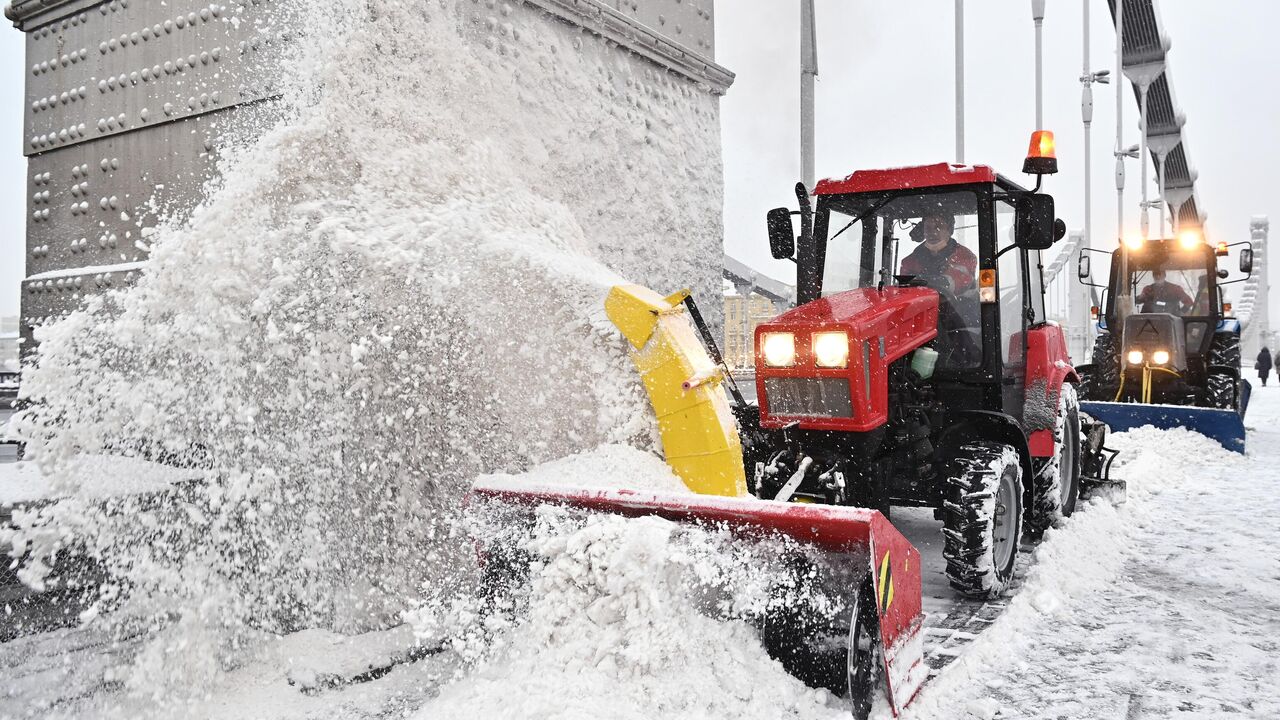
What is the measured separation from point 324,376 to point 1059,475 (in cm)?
450

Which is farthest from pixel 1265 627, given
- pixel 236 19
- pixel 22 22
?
pixel 22 22

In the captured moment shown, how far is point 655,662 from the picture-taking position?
278cm

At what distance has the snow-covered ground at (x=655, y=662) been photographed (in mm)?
2811

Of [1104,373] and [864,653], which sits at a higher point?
[1104,373]

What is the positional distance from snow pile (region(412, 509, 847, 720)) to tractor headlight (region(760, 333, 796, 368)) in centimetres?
138

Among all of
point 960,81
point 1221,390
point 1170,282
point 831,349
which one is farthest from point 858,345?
point 960,81

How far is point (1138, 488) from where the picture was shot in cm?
765

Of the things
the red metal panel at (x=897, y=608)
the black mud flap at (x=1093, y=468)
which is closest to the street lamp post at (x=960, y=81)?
the black mud flap at (x=1093, y=468)

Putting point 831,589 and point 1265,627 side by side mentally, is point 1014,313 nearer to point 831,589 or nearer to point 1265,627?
point 1265,627

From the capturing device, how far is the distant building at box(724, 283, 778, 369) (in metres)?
7.92

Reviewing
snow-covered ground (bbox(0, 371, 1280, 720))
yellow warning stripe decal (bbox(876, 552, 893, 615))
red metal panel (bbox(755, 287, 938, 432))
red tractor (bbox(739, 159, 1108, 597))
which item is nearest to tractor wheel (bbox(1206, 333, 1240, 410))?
red tractor (bbox(739, 159, 1108, 597))

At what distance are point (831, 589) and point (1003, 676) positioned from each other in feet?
3.03

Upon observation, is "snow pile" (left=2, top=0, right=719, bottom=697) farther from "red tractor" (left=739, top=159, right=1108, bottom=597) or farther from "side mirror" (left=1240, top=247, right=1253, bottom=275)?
"side mirror" (left=1240, top=247, right=1253, bottom=275)

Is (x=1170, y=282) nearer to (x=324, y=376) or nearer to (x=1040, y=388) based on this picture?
(x=1040, y=388)
